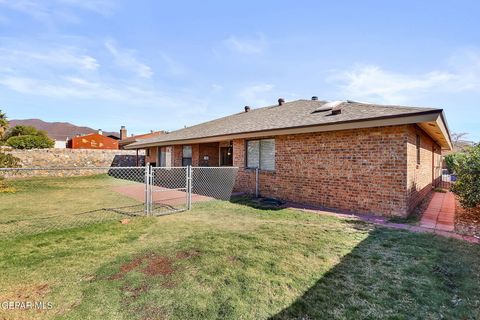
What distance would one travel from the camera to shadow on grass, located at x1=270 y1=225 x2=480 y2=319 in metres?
2.56

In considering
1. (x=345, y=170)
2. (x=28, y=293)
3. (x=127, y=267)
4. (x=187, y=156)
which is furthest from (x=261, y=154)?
(x=28, y=293)

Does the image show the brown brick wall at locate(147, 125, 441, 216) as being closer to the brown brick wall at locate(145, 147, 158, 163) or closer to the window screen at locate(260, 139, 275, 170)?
the window screen at locate(260, 139, 275, 170)

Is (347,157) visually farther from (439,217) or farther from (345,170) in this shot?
(439,217)

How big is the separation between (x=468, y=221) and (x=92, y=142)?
48212 mm

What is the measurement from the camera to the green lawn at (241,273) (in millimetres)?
2594

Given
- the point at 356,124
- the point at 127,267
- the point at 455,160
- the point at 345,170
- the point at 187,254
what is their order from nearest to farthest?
the point at 127,267 → the point at 187,254 → the point at 356,124 → the point at 345,170 → the point at 455,160

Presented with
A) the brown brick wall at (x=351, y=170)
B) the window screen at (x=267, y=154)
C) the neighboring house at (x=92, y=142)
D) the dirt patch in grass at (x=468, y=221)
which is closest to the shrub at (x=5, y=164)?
the window screen at (x=267, y=154)

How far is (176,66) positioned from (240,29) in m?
3.98

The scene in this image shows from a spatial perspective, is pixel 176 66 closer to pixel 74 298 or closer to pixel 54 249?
pixel 54 249

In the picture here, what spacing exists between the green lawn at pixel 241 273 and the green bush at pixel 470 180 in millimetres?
3119

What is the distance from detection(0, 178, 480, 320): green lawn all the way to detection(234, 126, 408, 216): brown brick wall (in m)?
1.75

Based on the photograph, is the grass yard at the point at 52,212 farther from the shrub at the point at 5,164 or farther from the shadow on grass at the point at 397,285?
the shadow on grass at the point at 397,285

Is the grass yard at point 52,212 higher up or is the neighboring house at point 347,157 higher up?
the neighboring house at point 347,157

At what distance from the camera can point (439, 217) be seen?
267 inches
